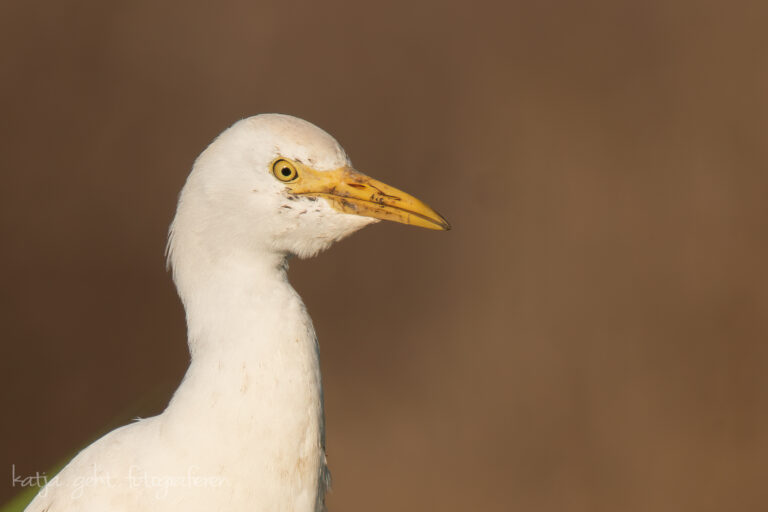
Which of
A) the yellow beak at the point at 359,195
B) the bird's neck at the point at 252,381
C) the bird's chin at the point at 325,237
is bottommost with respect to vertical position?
the bird's neck at the point at 252,381

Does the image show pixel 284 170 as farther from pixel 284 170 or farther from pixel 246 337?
pixel 246 337

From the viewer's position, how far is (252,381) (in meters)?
1.05

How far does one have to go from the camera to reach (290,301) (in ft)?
3.58

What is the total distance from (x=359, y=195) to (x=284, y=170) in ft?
0.34

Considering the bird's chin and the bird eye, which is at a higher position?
the bird eye

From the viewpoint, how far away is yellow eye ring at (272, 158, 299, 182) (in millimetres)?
1071

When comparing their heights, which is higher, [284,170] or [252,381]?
[284,170]

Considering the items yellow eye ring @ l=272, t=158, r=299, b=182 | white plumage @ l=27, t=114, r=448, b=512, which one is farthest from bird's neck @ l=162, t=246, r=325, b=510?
yellow eye ring @ l=272, t=158, r=299, b=182

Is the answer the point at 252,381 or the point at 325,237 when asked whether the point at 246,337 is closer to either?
the point at 252,381

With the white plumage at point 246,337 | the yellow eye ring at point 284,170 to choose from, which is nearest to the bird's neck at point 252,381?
the white plumage at point 246,337

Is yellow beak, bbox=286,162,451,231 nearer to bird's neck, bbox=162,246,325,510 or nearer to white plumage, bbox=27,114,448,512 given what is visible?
white plumage, bbox=27,114,448,512

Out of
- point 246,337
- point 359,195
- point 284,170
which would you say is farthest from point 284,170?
point 246,337

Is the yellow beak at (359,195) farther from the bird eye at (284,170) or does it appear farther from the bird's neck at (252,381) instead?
the bird's neck at (252,381)

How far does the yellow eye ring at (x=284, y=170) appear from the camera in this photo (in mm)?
1071
